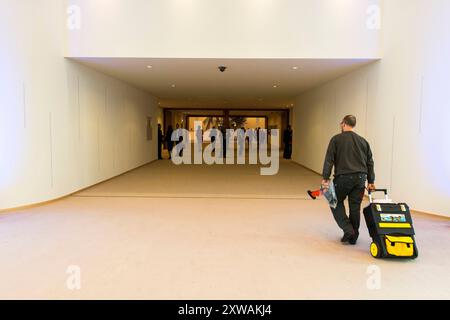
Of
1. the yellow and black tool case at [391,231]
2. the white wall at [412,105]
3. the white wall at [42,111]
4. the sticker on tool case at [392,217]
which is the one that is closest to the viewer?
the yellow and black tool case at [391,231]

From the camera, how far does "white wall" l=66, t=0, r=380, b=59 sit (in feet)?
21.4

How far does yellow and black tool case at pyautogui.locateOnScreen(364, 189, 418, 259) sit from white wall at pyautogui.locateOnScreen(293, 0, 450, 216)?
99.2 inches

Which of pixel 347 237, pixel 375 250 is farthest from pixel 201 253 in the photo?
pixel 375 250

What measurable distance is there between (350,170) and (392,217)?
2.10 feet

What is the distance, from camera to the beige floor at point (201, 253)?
114 inches

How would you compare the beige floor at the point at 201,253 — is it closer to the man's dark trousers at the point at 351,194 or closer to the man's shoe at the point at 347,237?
the man's shoe at the point at 347,237

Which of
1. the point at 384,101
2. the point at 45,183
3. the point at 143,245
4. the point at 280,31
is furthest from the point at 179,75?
the point at 143,245

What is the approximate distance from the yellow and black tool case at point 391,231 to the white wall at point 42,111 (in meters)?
5.44

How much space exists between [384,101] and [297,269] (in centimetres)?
455

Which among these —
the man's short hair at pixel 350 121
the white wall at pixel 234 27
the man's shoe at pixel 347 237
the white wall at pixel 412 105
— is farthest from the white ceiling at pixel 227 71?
Result: the man's shoe at pixel 347 237

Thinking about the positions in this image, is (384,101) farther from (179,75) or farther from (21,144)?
(21,144)

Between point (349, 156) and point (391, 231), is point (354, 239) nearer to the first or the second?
point (391, 231)

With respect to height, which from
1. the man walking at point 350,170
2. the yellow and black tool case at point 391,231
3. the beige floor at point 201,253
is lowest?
the beige floor at point 201,253

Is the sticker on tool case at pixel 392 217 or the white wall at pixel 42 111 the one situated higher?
the white wall at pixel 42 111
